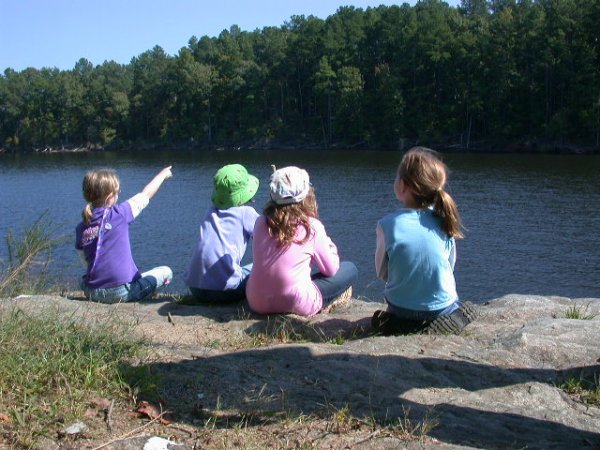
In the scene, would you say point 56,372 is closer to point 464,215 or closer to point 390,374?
point 390,374

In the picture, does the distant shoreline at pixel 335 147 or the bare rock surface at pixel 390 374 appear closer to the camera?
the bare rock surface at pixel 390 374

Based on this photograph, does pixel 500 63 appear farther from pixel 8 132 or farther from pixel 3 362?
pixel 8 132

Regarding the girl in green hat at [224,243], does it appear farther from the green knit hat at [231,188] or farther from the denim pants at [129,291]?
the denim pants at [129,291]

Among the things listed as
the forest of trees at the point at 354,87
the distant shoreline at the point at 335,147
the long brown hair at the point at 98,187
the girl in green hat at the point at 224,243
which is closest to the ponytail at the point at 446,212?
the girl in green hat at the point at 224,243

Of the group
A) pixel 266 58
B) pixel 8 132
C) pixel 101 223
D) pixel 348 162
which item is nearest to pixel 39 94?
pixel 8 132

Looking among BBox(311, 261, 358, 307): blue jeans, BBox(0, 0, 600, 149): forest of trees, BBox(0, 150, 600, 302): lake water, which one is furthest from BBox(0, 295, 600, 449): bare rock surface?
BBox(0, 0, 600, 149): forest of trees

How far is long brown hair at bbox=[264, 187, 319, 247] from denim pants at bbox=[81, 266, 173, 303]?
168cm

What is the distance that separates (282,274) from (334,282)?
23.3 inches

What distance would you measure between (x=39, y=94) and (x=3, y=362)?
9626 centimetres

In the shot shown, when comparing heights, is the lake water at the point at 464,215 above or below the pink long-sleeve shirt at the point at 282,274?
below

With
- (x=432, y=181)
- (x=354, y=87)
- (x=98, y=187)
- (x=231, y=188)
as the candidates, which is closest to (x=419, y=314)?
(x=432, y=181)

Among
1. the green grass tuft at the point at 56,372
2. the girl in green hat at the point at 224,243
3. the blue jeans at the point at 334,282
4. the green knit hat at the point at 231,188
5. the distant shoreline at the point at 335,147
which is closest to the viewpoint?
the green grass tuft at the point at 56,372

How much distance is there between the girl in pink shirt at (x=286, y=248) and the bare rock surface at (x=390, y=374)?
0.14m

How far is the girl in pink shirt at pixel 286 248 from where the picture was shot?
4.45 meters
